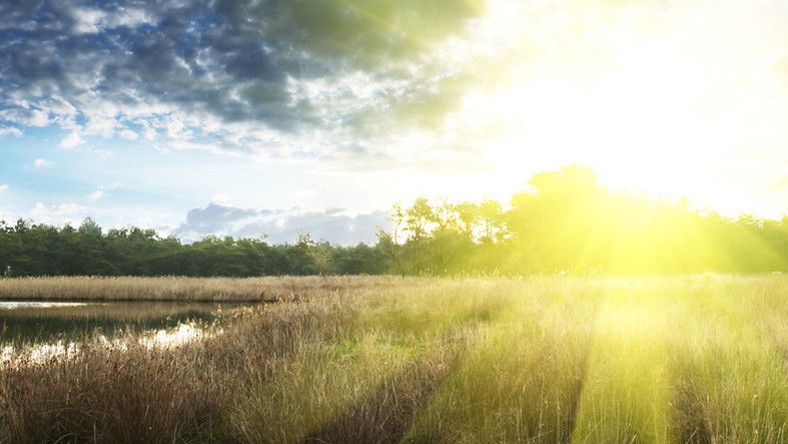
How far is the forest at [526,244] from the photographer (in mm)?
37594

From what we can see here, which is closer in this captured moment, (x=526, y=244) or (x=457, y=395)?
(x=457, y=395)

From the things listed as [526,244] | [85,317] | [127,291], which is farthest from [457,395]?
[526,244]

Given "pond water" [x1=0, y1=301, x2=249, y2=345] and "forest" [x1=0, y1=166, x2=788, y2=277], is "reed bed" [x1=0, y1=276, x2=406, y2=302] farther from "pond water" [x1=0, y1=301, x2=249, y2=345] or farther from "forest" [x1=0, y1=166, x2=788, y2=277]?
"forest" [x1=0, y1=166, x2=788, y2=277]

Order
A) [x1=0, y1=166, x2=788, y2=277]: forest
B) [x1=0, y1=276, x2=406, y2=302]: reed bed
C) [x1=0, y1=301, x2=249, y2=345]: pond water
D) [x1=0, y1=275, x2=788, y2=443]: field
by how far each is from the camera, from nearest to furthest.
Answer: [x1=0, y1=275, x2=788, y2=443]: field < [x1=0, y1=301, x2=249, y2=345]: pond water < [x1=0, y1=276, x2=406, y2=302]: reed bed < [x1=0, y1=166, x2=788, y2=277]: forest

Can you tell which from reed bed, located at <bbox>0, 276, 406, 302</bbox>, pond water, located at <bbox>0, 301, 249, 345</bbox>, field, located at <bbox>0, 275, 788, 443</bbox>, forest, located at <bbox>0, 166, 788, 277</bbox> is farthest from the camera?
forest, located at <bbox>0, 166, 788, 277</bbox>

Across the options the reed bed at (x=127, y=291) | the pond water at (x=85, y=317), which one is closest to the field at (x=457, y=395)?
the pond water at (x=85, y=317)

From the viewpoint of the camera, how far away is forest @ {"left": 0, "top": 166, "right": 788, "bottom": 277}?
37.6m

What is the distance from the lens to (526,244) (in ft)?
135

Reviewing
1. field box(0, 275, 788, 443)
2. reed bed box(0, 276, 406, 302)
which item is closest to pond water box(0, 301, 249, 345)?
reed bed box(0, 276, 406, 302)

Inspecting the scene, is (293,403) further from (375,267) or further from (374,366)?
(375,267)

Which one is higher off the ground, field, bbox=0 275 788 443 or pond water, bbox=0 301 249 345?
field, bbox=0 275 788 443

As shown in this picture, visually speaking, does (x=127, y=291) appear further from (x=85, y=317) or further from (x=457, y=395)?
(x=457, y=395)

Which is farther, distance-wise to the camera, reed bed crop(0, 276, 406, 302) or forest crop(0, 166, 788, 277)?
forest crop(0, 166, 788, 277)

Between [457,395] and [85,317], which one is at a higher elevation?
[457,395]
